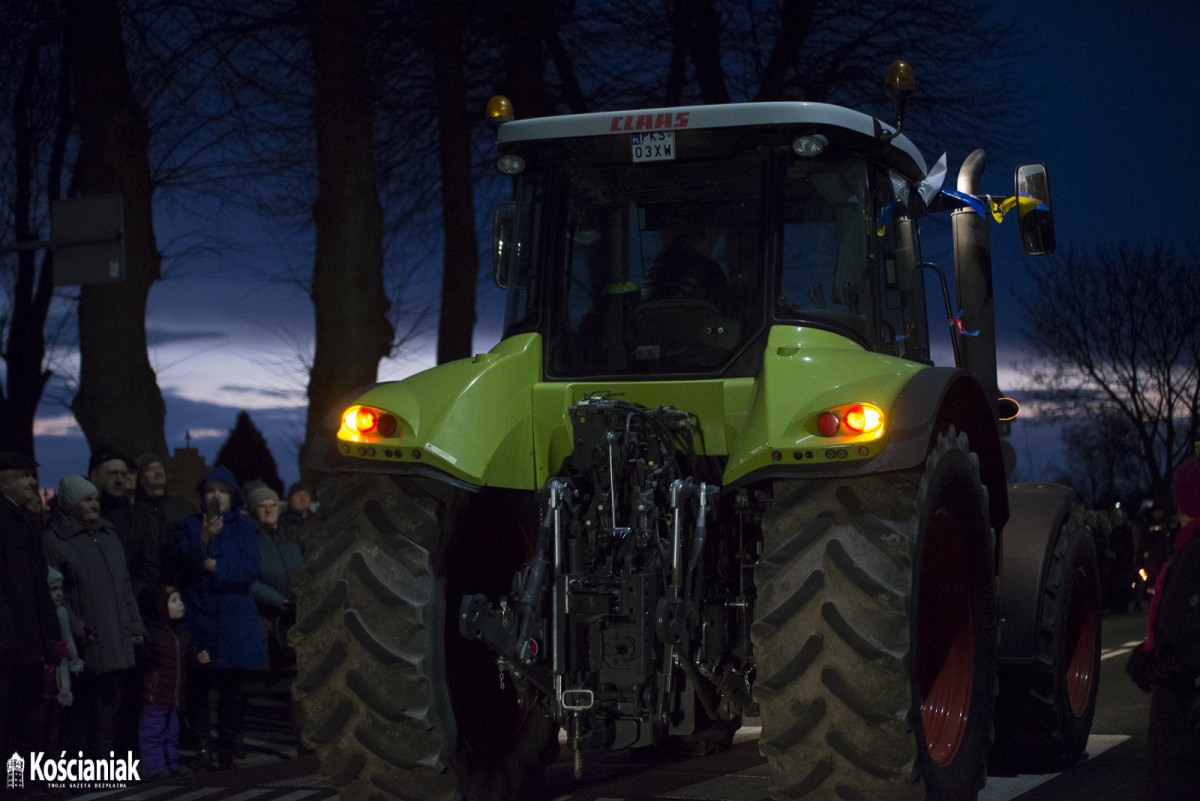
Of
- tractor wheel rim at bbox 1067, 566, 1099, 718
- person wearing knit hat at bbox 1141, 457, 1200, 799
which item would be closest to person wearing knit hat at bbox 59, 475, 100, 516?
tractor wheel rim at bbox 1067, 566, 1099, 718

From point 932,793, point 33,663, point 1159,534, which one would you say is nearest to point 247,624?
point 33,663

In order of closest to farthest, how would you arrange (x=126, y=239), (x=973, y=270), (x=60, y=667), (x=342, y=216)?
(x=973, y=270), (x=60, y=667), (x=126, y=239), (x=342, y=216)

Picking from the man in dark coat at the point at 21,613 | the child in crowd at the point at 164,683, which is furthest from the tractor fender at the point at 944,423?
the child in crowd at the point at 164,683

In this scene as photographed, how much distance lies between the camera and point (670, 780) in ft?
25.4

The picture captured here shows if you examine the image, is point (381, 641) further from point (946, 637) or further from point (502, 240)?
point (946, 637)

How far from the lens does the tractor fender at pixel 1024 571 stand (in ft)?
24.5

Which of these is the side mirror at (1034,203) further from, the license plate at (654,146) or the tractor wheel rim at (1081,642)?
the tractor wheel rim at (1081,642)

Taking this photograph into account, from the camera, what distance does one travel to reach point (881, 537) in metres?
5.39

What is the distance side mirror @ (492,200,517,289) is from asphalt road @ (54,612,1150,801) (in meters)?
2.26

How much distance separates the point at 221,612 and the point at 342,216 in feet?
18.1

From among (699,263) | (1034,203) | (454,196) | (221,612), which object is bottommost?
(221,612)

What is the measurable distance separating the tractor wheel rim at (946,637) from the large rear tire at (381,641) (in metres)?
1.79

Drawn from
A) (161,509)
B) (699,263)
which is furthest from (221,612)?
(699,263)

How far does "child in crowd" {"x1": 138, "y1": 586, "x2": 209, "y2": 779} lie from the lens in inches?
383
